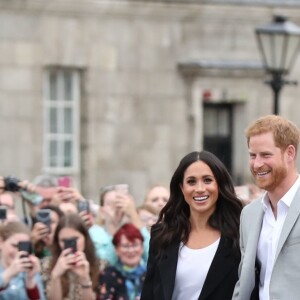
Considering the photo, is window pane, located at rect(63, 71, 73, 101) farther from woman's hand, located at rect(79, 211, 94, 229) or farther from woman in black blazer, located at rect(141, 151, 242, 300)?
woman in black blazer, located at rect(141, 151, 242, 300)

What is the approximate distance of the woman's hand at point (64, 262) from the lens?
8836mm

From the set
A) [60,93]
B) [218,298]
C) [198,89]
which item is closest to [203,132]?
[198,89]

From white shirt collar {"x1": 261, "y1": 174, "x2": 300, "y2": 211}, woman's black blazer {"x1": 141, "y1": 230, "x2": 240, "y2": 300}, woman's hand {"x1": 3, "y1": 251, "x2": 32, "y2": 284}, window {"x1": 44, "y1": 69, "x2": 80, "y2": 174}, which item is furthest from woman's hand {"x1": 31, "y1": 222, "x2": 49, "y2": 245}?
window {"x1": 44, "y1": 69, "x2": 80, "y2": 174}

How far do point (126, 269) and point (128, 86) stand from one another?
1386 centimetres

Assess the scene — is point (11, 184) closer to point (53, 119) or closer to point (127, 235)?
point (127, 235)

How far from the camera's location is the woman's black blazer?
23.0 feet

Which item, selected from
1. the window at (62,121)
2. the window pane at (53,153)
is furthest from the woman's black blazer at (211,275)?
the window pane at (53,153)

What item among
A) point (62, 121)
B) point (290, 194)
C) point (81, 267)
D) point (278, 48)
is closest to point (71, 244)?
point (81, 267)

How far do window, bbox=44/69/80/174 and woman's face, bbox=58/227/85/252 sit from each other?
44.2ft

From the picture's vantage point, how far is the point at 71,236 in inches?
370

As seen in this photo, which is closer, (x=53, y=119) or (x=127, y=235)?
(x=127, y=235)

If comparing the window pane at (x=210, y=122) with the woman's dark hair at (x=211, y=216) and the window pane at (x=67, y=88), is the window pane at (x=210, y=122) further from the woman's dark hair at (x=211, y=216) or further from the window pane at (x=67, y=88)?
the woman's dark hair at (x=211, y=216)

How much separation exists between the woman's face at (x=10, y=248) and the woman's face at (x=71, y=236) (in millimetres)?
332

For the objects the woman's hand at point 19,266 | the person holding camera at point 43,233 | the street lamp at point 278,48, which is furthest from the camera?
the street lamp at point 278,48
